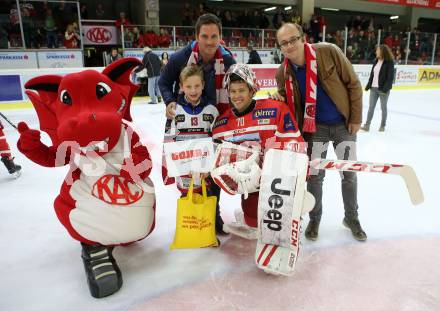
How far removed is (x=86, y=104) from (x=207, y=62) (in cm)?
75

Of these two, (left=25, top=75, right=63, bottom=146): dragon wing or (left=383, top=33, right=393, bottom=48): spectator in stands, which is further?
(left=383, top=33, right=393, bottom=48): spectator in stands

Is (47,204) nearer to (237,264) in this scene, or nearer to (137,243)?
(137,243)

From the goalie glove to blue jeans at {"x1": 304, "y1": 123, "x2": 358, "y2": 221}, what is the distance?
413 millimetres

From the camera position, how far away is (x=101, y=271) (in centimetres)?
163

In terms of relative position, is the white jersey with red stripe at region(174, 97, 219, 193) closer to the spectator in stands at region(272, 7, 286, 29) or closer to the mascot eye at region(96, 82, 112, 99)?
the mascot eye at region(96, 82, 112, 99)

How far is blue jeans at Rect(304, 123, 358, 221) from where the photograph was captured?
1.98 m

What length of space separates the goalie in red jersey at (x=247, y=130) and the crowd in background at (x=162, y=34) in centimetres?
853

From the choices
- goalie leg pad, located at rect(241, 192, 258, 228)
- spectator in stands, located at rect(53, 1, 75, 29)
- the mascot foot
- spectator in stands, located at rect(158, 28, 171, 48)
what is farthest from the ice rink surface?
spectator in stands, located at rect(53, 1, 75, 29)

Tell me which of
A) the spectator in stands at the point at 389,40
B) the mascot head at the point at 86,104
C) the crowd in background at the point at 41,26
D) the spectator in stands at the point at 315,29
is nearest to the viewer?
the mascot head at the point at 86,104

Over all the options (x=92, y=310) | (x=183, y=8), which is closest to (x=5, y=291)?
(x=92, y=310)

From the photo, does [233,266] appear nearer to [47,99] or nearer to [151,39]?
[47,99]

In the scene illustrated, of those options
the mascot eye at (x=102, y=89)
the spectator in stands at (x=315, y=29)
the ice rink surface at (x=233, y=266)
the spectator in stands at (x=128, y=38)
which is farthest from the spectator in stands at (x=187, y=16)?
the mascot eye at (x=102, y=89)

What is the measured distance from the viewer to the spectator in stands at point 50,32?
8.97 m

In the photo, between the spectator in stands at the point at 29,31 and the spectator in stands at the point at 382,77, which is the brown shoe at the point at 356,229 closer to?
the spectator in stands at the point at 382,77
